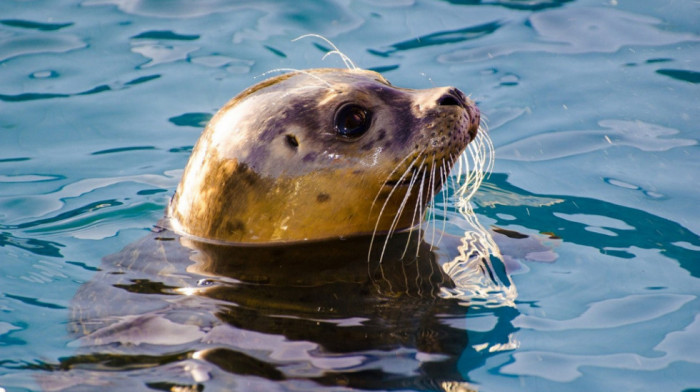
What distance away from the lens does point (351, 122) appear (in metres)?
4.98

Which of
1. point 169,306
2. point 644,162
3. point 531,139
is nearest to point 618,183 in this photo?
point 644,162

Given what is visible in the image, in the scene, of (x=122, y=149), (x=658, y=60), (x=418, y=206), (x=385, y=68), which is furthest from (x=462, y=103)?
(x=658, y=60)

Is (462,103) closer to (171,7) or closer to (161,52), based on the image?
(161,52)

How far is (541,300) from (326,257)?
1.12 metres

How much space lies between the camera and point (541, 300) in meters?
5.07

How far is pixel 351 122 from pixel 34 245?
7.40 feet

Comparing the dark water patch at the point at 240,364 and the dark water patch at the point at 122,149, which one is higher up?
the dark water patch at the point at 240,364

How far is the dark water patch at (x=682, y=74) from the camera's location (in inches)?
312

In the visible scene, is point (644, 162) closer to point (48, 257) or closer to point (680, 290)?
point (680, 290)

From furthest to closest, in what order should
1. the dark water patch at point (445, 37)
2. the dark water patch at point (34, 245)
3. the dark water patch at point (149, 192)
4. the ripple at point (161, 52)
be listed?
the dark water patch at point (445, 37), the ripple at point (161, 52), the dark water patch at point (149, 192), the dark water patch at point (34, 245)

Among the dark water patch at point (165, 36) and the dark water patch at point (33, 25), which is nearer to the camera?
the dark water patch at point (165, 36)

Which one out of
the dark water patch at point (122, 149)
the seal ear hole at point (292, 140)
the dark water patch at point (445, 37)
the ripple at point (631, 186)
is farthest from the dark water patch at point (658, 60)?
the seal ear hole at point (292, 140)

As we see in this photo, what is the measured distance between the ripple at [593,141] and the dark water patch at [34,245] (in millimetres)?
3196

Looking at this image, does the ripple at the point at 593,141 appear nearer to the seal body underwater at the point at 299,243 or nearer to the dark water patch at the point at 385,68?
the dark water patch at the point at 385,68
